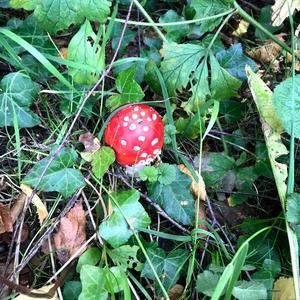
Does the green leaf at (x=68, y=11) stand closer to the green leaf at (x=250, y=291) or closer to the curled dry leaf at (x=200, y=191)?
the curled dry leaf at (x=200, y=191)

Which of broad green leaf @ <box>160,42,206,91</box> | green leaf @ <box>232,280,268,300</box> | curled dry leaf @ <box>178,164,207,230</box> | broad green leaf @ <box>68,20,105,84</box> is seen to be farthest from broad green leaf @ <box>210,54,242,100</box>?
green leaf @ <box>232,280,268,300</box>

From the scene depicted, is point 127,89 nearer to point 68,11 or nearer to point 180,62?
point 180,62

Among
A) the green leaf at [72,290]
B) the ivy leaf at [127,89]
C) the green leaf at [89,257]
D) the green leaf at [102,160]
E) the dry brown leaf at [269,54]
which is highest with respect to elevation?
the dry brown leaf at [269,54]

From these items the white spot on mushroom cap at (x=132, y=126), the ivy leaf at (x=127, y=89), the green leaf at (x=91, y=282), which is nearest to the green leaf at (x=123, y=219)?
the green leaf at (x=91, y=282)

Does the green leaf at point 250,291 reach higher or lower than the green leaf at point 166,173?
lower

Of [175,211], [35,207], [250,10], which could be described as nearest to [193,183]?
[175,211]

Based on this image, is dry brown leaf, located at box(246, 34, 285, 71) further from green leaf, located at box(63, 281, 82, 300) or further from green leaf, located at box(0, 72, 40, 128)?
green leaf, located at box(63, 281, 82, 300)

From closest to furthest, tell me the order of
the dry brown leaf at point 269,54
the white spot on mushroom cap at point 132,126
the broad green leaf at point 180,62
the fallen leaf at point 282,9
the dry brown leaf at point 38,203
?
1. the white spot on mushroom cap at point 132,126
2. the dry brown leaf at point 38,203
3. the broad green leaf at point 180,62
4. the fallen leaf at point 282,9
5. the dry brown leaf at point 269,54
